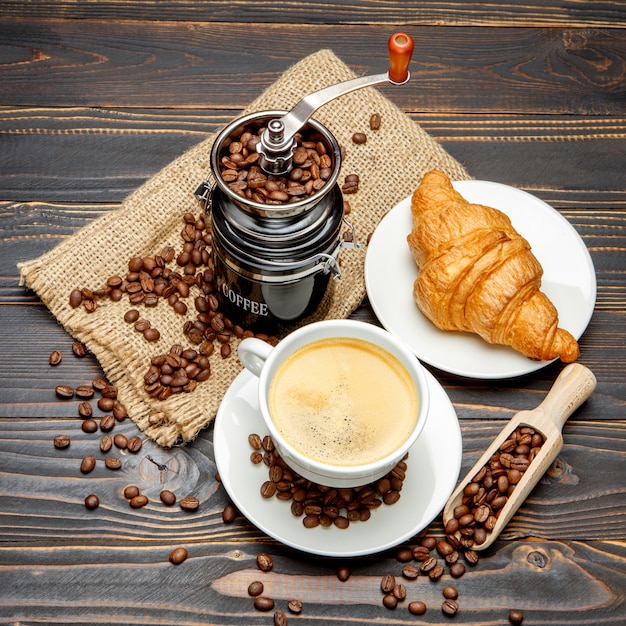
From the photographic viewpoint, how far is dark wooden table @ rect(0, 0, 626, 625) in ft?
6.72

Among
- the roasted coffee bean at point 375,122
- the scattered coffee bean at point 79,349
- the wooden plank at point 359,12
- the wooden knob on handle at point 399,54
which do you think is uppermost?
the wooden knob on handle at point 399,54

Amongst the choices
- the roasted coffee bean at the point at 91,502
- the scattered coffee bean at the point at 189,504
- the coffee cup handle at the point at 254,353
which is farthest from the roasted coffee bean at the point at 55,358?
Result: the coffee cup handle at the point at 254,353

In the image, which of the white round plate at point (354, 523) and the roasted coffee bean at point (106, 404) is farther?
the roasted coffee bean at point (106, 404)

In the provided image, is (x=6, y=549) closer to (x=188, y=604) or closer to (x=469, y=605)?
(x=188, y=604)

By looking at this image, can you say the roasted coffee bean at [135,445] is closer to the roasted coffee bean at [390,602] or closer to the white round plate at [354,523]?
the white round plate at [354,523]

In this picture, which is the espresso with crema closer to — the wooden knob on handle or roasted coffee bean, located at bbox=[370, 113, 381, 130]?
the wooden knob on handle

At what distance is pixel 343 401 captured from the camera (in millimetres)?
1861

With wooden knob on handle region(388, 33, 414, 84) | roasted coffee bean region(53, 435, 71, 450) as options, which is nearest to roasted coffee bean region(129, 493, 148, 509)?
roasted coffee bean region(53, 435, 71, 450)

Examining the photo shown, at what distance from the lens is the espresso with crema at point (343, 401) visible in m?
1.82

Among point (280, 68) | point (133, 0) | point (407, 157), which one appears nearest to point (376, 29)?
point (280, 68)

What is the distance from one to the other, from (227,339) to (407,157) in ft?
2.50

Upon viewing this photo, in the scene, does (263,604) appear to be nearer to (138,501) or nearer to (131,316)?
(138,501)

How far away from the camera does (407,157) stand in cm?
248

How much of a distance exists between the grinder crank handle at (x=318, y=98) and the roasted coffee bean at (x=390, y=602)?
3.53 feet
